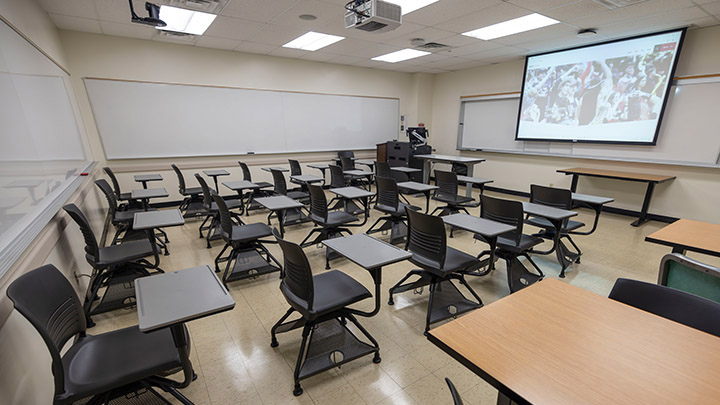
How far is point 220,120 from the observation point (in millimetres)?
5801

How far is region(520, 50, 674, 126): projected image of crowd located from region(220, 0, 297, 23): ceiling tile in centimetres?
503

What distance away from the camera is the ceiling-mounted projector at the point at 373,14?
2.95 m

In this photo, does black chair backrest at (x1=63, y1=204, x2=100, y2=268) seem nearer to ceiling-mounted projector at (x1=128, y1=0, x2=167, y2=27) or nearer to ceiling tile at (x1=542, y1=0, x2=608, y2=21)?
ceiling-mounted projector at (x1=128, y1=0, x2=167, y2=27)

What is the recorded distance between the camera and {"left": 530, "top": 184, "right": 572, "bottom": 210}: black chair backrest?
10.2 ft

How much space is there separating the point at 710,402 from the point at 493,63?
7164 millimetres

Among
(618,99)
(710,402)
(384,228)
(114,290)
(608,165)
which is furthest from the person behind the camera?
(608,165)

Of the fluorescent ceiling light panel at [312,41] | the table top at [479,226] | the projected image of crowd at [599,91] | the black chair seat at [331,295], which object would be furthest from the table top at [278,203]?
the projected image of crowd at [599,91]

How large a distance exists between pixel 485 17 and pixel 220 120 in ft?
16.2

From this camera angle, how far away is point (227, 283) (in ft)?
9.61

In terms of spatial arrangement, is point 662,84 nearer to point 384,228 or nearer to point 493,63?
point 493,63

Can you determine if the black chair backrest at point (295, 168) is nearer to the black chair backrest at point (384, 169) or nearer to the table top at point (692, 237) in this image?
the black chair backrest at point (384, 169)

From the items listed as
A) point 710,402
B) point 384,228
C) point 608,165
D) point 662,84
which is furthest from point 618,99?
point 710,402

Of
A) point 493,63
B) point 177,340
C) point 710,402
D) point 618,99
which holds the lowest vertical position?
point 177,340

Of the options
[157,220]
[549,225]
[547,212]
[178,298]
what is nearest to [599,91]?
[549,225]
